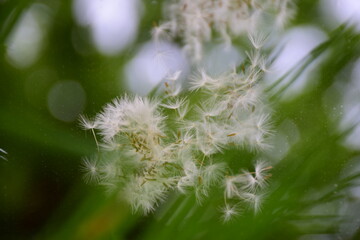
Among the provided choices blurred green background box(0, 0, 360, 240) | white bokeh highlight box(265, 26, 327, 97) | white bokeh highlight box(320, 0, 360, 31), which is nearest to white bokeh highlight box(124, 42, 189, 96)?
blurred green background box(0, 0, 360, 240)

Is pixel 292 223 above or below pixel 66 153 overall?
above

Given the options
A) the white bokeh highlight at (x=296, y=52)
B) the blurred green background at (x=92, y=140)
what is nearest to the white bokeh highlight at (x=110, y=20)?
the blurred green background at (x=92, y=140)

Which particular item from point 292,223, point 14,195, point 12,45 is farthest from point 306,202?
point 12,45

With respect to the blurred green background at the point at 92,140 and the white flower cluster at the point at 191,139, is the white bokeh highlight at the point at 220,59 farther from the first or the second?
the blurred green background at the point at 92,140

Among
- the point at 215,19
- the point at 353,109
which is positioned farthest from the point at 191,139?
the point at 353,109

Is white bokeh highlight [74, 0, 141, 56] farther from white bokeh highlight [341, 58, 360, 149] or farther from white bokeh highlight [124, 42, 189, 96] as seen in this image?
white bokeh highlight [341, 58, 360, 149]

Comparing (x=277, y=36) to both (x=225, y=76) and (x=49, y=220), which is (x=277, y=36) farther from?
(x=49, y=220)

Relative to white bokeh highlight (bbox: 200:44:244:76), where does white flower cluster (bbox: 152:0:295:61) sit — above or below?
above

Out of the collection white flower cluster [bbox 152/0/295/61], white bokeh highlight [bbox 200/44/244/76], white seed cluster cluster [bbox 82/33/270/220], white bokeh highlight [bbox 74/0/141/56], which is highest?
white flower cluster [bbox 152/0/295/61]
